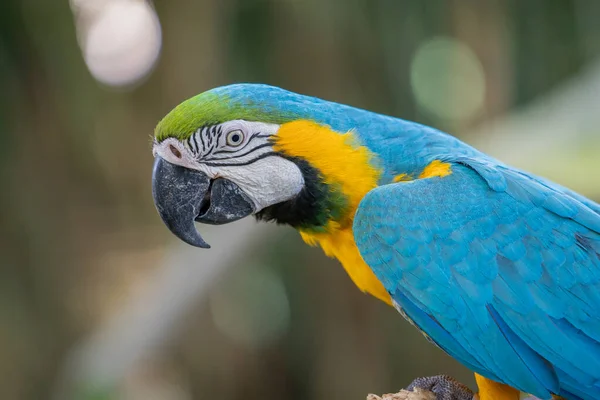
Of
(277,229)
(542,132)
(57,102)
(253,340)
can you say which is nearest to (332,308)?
(253,340)

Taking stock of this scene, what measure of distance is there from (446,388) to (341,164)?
80 centimetres

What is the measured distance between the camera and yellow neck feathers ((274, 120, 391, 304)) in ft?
5.71

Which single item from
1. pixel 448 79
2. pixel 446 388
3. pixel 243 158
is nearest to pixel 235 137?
pixel 243 158

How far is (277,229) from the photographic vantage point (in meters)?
3.79

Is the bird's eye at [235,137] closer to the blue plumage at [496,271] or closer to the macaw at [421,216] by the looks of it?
the macaw at [421,216]

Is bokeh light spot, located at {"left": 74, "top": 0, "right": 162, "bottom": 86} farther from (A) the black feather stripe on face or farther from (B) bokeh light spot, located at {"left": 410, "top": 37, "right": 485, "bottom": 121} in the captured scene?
(A) the black feather stripe on face

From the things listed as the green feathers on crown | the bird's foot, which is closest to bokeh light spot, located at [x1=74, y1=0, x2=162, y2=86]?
the green feathers on crown

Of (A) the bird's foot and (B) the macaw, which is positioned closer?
(B) the macaw

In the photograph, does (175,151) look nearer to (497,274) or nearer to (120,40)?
(497,274)

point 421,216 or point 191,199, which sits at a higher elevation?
point 421,216

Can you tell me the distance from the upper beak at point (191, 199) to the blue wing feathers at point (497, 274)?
38 cm

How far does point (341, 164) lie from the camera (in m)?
1.77

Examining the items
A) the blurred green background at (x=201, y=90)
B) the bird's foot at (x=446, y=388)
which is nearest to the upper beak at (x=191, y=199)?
the bird's foot at (x=446, y=388)

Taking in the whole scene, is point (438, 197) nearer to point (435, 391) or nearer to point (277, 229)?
point (435, 391)
